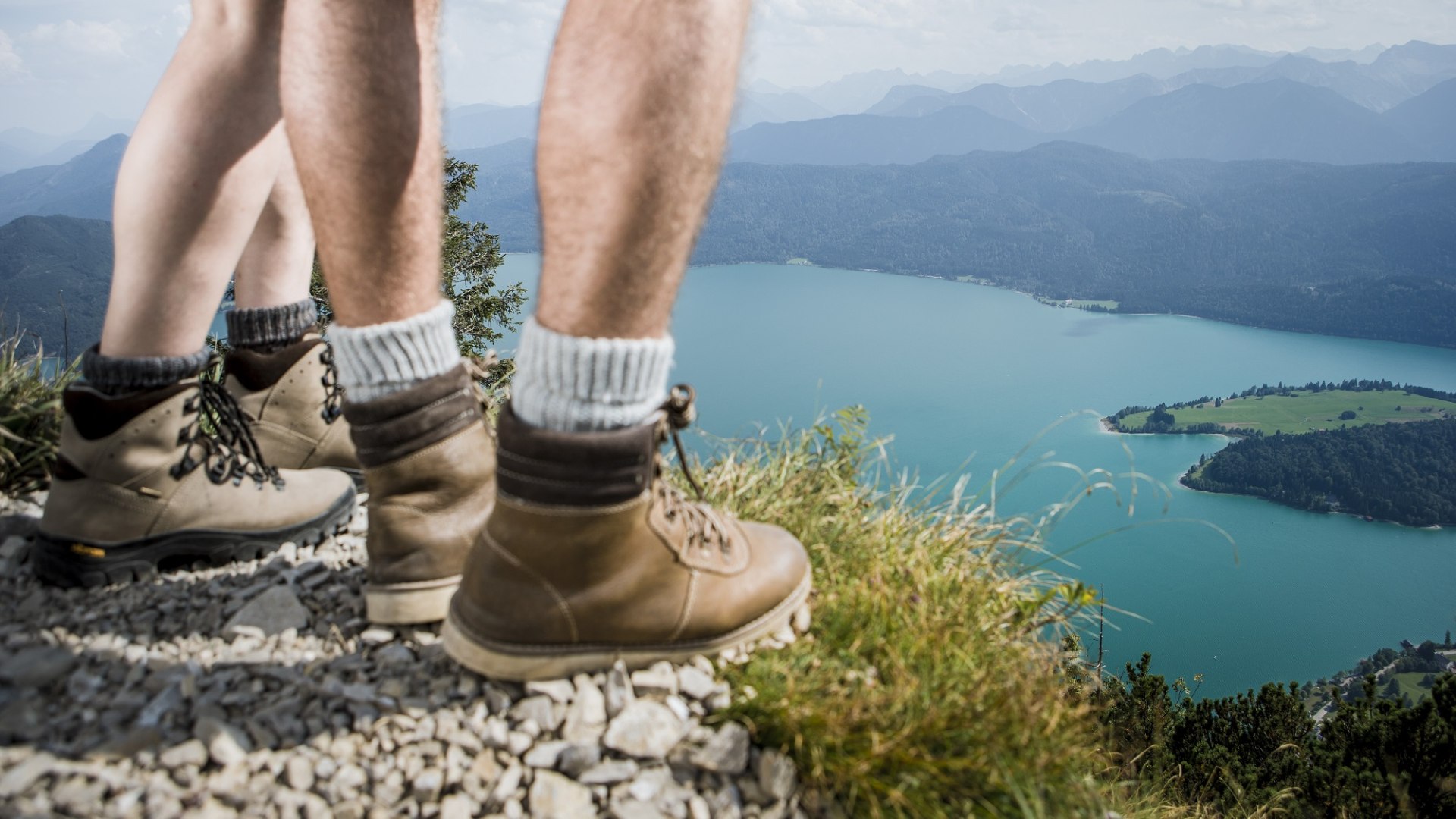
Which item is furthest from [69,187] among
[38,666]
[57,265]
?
[38,666]

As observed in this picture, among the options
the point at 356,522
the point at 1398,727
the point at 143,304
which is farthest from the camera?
the point at 1398,727

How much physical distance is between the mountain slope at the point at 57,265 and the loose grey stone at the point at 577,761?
2864 inches

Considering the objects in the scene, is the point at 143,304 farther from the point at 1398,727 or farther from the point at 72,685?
the point at 1398,727

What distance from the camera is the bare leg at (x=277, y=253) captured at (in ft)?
7.95

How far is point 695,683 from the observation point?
161 centimetres

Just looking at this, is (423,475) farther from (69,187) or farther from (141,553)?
(69,187)

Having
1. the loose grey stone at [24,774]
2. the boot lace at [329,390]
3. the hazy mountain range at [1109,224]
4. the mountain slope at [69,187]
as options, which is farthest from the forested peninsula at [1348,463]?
the mountain slope at [69,187]

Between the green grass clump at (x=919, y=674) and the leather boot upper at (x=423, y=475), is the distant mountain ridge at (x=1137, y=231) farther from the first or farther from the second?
the leather boot upper at (x=423, y=475)

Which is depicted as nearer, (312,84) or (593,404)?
(593,404)

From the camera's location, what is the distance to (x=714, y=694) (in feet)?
5.26

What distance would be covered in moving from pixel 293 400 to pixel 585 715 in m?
1.43

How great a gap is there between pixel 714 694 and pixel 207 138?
167 centimetres

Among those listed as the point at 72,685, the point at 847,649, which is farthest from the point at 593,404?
the point at 72,685

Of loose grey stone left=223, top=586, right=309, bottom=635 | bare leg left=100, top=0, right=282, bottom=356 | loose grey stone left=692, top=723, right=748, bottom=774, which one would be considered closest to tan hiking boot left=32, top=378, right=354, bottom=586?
bare leg left=100, top=0, right=282, bottom=356
